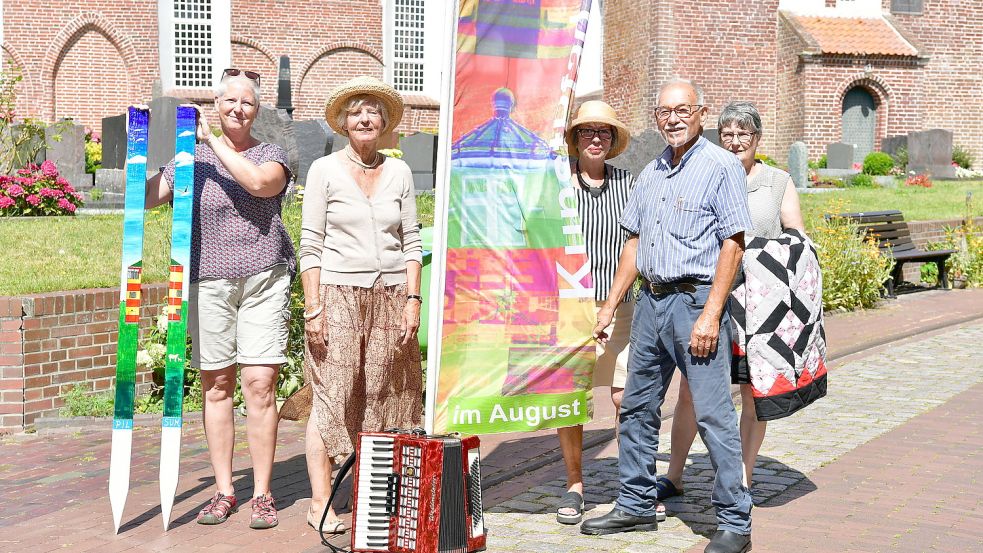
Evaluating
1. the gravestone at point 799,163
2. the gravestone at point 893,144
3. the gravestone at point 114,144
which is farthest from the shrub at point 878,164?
the gravestone at point 114,144

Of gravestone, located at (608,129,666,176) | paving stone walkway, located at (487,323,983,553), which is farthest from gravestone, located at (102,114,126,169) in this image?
paving stone walkway, located at (487,323,983,553)

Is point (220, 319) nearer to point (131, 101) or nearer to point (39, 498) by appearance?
point (39, 498)

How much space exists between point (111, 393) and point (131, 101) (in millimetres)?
23739

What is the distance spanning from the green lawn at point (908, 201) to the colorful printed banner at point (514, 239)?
9.52 m

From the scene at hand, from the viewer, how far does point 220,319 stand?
16.5ft

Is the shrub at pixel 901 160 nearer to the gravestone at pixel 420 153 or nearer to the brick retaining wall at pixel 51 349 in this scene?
the gravestone at pixel 420 153

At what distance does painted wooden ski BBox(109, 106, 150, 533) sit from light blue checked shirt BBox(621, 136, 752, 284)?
2260 mm

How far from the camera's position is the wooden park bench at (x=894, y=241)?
1288cm

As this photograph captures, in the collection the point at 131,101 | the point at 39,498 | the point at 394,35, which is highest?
the point at 394,35

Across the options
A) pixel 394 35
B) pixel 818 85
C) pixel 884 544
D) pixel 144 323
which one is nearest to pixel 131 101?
pixel 394 35

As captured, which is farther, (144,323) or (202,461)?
(144,323)

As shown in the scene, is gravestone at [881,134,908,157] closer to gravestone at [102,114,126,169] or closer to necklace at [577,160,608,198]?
gravestone at [102,114,126,169]

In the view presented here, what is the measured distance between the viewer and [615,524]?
4941 mm

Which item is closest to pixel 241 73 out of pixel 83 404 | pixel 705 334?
pixel 705 334
